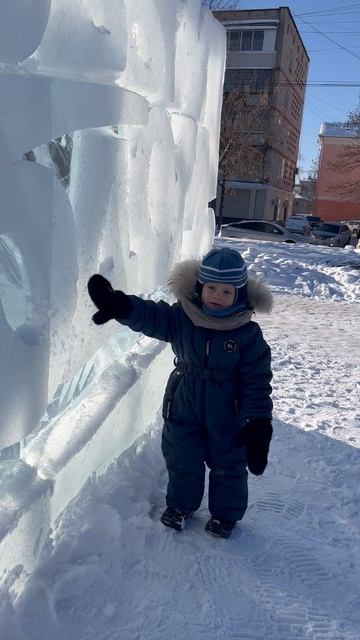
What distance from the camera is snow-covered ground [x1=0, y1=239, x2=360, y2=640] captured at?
1.93 m

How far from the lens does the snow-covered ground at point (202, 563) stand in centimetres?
193

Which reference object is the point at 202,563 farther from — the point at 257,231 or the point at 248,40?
the point at 248,40

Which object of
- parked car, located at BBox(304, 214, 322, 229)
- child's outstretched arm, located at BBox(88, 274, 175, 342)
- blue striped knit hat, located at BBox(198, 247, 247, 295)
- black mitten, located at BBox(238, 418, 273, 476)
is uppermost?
blue striped knit hat, located at BBox(198, 247, 247, 295)

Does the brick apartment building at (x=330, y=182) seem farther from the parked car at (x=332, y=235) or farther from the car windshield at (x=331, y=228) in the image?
the parked car at (x=332, y=235)

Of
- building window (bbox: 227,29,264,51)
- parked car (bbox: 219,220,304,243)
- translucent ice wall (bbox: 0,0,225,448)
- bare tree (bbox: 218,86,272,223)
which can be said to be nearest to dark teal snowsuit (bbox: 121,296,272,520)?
translucent ice wall (bbox: 0,0,225,448)

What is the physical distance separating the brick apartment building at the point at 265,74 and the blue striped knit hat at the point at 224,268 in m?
Answer: 33.7

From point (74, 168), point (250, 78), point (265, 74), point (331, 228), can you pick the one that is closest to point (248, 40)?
point (265, 74)

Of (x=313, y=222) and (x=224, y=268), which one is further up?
(x=224, y=268)

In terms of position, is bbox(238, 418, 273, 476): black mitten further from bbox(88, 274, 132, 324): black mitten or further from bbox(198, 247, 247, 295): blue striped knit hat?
bbox(88, 274, 132, 324): black mitten

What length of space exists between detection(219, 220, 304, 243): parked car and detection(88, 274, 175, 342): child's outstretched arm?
19790 millimetres

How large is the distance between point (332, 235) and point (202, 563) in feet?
81.3

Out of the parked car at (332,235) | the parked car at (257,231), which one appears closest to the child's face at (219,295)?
the parked car at (257,231)

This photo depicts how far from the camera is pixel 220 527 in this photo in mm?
2467

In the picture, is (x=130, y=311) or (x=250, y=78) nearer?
(x=130, y=311)
